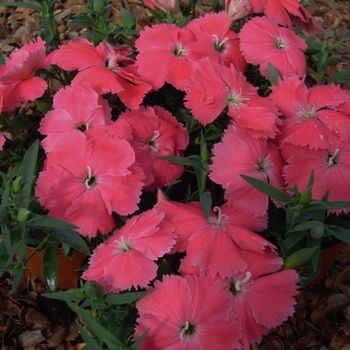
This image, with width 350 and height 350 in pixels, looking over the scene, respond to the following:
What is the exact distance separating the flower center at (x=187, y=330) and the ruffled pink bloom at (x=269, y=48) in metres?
0.60

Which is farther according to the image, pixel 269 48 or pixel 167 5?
pixel 167 5

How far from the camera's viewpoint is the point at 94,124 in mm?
1085

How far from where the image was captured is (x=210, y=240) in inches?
37.3

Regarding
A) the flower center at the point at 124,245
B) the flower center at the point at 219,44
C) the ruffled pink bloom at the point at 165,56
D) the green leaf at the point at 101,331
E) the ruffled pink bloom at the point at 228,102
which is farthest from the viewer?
the flower center at the point at 219,44

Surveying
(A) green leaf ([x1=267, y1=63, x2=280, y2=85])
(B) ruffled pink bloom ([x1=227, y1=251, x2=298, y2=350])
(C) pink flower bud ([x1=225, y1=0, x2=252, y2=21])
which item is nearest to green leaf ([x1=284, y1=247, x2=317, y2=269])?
(B) ruffled pink bloom ([x1=227, y1=251, x2=298, y2=350])

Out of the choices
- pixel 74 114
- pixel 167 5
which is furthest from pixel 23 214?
pixel 167 5

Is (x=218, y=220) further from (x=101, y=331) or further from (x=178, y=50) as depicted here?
(x=178, y=50)

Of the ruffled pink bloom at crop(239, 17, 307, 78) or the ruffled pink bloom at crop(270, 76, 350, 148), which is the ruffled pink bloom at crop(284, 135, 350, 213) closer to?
the ruffled pink bloom at crop(270, 76, 350, 148)

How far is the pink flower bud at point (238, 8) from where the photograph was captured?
1.31 metres

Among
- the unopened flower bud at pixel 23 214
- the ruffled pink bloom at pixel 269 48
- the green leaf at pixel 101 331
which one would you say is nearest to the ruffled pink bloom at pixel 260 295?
the green leaf at pixel 101 331

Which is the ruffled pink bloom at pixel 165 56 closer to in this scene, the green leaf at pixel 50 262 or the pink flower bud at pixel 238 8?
the pink flower bud at pixel 238 8

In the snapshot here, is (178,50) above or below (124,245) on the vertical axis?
above

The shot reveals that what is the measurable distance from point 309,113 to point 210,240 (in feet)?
1.18

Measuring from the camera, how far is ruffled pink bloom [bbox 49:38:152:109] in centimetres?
112
